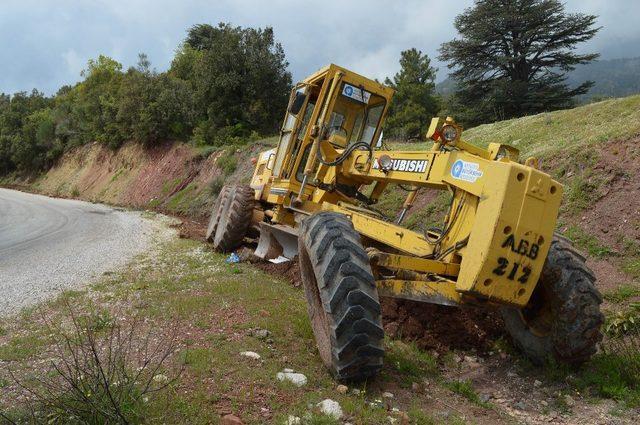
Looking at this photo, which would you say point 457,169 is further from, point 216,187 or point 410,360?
point 216,187

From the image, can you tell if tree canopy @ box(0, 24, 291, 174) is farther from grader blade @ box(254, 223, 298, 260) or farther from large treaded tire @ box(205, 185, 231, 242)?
grader blade @ box(254, 223, 298, 260)

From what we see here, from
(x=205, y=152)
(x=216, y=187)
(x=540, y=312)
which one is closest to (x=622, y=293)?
(x=540, y=312)

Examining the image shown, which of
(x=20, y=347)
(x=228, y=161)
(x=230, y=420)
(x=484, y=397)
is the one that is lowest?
(x=20, y=347)

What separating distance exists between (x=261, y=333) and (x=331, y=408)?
1604 mm

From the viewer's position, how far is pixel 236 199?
1056cm

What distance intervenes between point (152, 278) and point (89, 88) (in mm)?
42922

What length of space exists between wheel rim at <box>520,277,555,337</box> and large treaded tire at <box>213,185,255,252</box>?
6104 millimetres

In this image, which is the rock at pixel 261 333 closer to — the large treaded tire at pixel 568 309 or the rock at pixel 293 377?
the rock at pixel 293 377

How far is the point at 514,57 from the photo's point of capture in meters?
31.0

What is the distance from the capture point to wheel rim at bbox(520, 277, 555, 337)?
520cm

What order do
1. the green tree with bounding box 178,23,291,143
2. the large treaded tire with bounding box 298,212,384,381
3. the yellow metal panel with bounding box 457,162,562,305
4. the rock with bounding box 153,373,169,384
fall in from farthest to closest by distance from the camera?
the green tree with bounding box 178,23,291,143 → the large treaded tire with bounding box 298,212,384,381 → the yellow metal panel with bounding box 457,162,562,305 → the rock with bounding box 153,373,169,384

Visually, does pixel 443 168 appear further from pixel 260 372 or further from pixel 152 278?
pixel 152 278

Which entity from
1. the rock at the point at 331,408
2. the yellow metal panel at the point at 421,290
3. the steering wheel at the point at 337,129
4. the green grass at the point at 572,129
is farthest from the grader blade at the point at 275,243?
the green grass at the point at 572,129

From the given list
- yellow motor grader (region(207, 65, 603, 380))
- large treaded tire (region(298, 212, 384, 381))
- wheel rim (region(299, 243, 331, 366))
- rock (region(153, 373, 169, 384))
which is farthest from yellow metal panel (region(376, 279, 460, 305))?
rock (region(153, 373, 169, 384))
